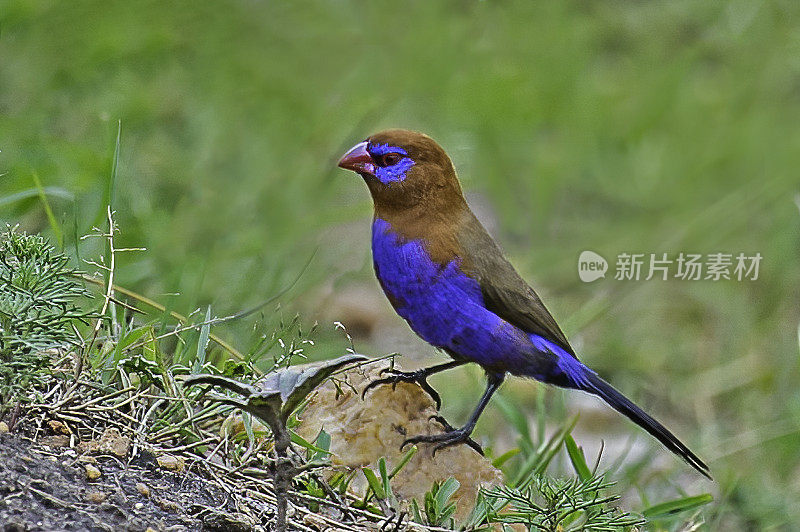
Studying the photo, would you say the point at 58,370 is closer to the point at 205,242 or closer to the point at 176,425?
the point at 176,425

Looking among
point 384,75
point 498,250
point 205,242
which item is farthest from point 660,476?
point 384,75

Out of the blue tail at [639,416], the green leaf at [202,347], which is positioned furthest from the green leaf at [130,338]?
the blue tail at [639,416]

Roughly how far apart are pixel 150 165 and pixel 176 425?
2.62 m

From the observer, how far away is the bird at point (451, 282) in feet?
10.2

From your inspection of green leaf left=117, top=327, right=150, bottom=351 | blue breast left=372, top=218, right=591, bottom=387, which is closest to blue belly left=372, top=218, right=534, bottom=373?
blue breast left=372, top=218, right=591, bottom=387

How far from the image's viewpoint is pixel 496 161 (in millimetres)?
6086

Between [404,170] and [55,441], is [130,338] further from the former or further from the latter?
[404,170]

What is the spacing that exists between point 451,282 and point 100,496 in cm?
128

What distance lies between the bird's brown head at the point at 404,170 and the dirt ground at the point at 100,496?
44.7 inches

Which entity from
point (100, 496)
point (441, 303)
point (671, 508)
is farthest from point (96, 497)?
point (671, 508)

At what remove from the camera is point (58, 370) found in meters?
2.45

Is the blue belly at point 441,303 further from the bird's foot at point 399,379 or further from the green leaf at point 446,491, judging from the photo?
the green leaf at point 446,491

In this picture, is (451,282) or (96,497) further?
(451,282)

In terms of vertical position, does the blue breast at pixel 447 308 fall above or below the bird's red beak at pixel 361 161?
below
